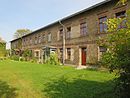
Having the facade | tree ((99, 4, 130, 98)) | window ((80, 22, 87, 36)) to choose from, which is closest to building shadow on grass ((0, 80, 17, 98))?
tree ((99, 4, 130, 98))

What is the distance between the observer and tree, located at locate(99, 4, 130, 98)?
580cm

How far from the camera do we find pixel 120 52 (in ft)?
19.3

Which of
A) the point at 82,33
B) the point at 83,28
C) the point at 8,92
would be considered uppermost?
the point at 83,28

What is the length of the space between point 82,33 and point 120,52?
57.0 feet

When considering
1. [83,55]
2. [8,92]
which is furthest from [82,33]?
[8,92]

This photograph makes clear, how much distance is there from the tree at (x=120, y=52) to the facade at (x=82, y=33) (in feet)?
28.1

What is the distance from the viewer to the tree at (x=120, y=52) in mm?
5801

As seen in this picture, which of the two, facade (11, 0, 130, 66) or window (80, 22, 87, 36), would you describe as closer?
facade (11, 0, 130, 66)

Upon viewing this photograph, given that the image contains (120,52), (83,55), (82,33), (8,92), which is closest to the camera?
(120,52)

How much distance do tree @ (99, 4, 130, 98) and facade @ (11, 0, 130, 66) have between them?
28.1 ft

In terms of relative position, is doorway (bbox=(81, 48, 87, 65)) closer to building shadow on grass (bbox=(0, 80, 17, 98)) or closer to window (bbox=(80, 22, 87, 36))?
window (bbox=(80, 22, 87, 36))

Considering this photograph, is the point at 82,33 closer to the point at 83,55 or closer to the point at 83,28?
the point at 83,28

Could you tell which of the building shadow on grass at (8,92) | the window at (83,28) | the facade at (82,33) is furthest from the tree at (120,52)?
the window at (83,28)

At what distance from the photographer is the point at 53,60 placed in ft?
88.5
